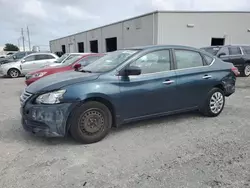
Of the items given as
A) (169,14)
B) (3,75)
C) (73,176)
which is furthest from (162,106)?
(169,14)

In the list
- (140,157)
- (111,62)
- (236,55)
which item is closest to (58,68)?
(111,62)

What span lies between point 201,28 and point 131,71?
1900 centimetres

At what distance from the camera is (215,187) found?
110 inches

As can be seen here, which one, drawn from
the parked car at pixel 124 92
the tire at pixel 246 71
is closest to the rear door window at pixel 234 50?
the tire at pixel 246 71

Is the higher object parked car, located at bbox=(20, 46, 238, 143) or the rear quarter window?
the rear quarter window

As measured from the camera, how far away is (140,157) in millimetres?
3564

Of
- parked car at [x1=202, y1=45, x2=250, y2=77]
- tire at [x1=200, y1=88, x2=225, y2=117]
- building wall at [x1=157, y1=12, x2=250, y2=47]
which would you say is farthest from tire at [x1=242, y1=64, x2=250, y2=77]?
building wall at [x1=157, y1=12, x2=250, y2=47]

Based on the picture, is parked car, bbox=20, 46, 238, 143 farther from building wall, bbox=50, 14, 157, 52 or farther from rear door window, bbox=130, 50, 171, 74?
building wall, bbox=50, 14, 157, 52

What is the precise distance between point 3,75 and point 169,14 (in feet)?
44.5

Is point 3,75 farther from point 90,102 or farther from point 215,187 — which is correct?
point 215,187

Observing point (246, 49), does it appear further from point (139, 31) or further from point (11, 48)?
point (11, 48)

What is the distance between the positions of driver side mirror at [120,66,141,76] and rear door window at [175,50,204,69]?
1.09 metres

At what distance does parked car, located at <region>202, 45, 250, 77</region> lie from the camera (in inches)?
498

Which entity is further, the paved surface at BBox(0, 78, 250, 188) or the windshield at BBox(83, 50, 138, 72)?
the windshield at BBox(83, 50, 138, 72)
